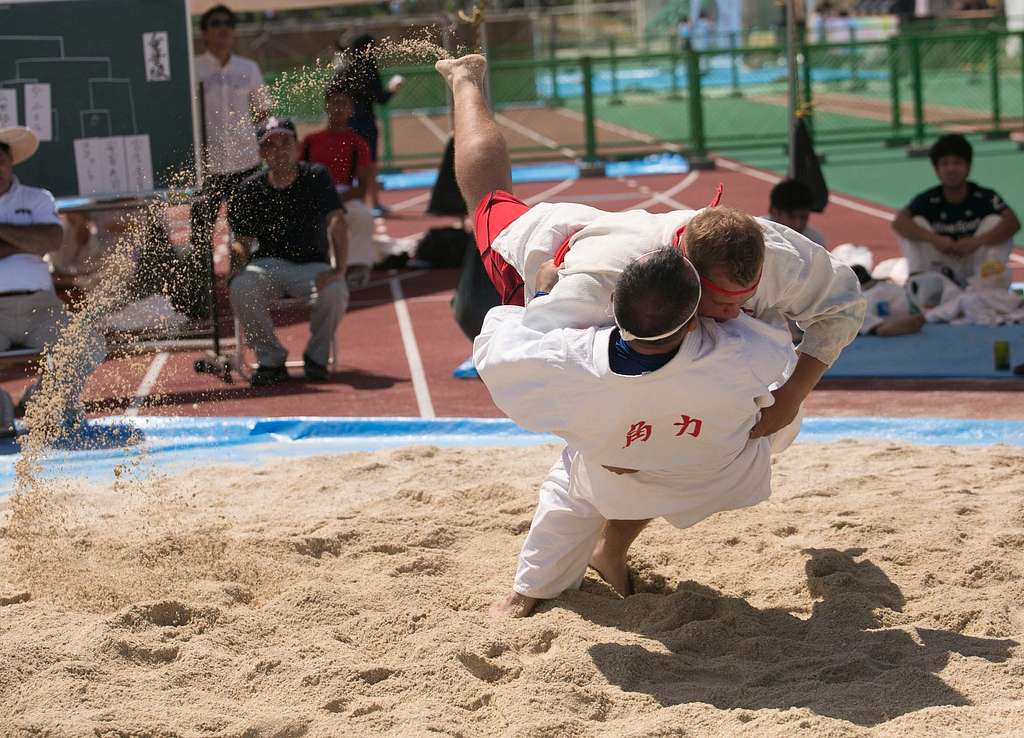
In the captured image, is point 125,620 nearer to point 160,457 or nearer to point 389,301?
point 160,457

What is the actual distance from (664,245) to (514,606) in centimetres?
114

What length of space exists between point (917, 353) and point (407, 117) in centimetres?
1522

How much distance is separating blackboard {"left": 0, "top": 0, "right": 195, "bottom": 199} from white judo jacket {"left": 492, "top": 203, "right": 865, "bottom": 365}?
434cm

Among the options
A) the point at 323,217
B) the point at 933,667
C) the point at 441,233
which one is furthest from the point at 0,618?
the point at 441,233

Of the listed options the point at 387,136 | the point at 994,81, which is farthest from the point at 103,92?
the point at 994,81

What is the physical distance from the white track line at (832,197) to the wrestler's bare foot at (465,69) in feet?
27.3

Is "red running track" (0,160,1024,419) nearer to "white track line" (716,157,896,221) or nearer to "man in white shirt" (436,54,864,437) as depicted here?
"white track line" (716,157,896,221)

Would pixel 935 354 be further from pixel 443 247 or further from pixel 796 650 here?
pixel 443 247

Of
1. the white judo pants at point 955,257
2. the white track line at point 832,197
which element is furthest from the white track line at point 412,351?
the white track line at point 832,197

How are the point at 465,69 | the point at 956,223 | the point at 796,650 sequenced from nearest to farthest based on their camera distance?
1. the point at 796,650
2. the point at 465,69
3. the point at 956,223

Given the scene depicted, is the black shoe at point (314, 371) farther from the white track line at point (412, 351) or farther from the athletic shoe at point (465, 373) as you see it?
the athletic shoe at point (465, 373)

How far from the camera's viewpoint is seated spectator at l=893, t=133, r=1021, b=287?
25.3 feet

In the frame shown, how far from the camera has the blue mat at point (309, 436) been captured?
219 inches

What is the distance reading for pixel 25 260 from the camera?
651cm
